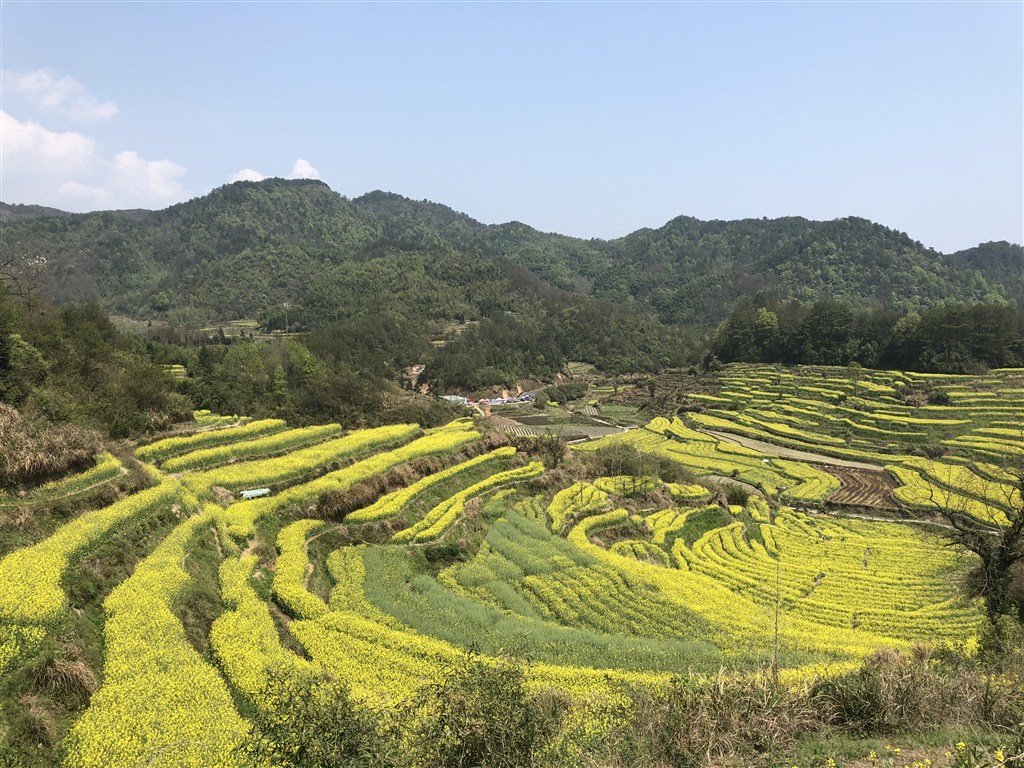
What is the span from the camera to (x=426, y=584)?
22.0 m

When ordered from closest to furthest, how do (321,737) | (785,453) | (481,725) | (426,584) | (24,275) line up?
(321,737)
(481,725)
(426,584)
(24,275)
(785,453)

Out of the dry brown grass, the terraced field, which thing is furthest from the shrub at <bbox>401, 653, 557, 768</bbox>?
the dry brown grass

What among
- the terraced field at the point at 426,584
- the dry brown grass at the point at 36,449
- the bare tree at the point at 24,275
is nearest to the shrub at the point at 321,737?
the terraced field at the point at 426,584

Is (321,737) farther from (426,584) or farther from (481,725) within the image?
(426,584)

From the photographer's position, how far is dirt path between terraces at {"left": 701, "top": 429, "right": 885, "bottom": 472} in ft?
196

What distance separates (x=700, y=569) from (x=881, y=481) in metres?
35.8

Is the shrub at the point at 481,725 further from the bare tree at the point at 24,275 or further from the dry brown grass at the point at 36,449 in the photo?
the bare tree at the point at 24,275

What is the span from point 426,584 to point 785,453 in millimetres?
56248

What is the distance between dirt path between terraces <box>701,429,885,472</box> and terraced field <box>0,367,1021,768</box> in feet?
38.7

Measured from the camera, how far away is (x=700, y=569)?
30.2 m

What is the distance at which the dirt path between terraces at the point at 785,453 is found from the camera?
196ft

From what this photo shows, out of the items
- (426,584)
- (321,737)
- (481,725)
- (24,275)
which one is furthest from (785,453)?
(24,275)

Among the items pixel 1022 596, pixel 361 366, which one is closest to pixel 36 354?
pixel 1022 596

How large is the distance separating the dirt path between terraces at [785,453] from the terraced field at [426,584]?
11.8 metres
